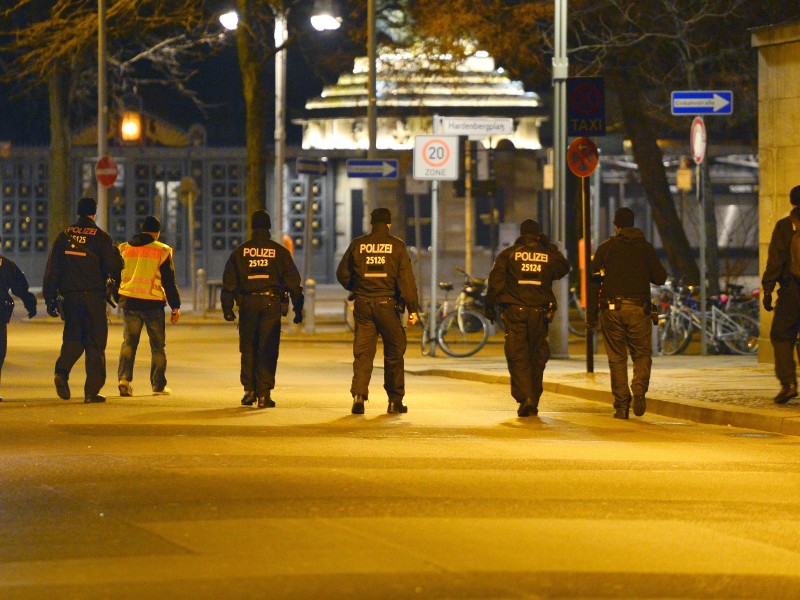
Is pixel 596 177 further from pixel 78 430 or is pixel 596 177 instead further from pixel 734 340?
pixel 78 430

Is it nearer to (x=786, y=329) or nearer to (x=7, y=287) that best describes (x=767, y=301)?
(x=786, y=329)

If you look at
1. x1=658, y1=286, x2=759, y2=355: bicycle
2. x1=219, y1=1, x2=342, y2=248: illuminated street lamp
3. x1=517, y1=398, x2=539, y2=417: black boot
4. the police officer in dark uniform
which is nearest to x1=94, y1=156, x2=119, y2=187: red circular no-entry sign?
x1=219, y1=1, x2=342, y2=248: illuminated street lamp

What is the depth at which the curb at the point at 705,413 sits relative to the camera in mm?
13034

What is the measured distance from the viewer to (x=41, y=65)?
35.7 metres

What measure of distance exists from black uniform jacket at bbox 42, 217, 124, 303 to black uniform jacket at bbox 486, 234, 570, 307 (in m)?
3.55

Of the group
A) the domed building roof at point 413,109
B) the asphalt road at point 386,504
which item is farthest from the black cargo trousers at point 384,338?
the domed building roof at point 413,109

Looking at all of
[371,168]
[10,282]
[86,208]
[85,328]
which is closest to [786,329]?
[85,328]

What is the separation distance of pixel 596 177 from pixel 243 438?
78.3ft

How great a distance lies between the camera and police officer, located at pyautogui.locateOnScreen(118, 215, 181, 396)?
15516 millimetres

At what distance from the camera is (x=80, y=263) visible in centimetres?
1491

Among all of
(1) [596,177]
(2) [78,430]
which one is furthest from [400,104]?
(2) [78,430]

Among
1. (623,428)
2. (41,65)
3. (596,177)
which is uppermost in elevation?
(41,65)

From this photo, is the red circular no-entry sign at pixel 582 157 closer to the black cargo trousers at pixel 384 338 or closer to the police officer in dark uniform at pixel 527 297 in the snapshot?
the police officer in dark uniform at pixel 527 297

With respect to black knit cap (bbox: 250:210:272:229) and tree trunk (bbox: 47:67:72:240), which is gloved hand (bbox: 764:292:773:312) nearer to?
black knit cap (bbox: 250:210:272:229)
